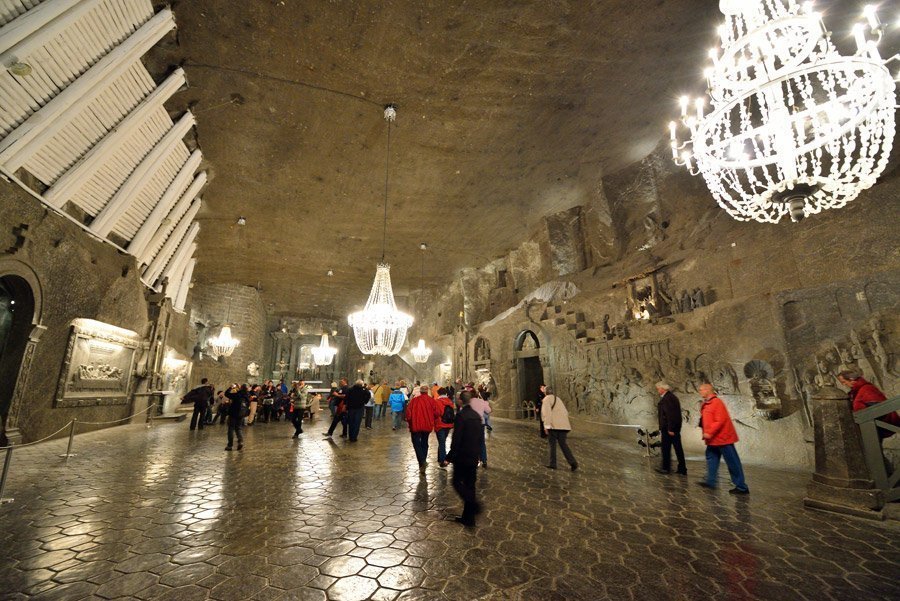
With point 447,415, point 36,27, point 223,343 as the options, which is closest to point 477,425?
point 447,415

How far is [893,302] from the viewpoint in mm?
4500

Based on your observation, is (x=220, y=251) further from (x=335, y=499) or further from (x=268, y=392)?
(x=335, y=499)

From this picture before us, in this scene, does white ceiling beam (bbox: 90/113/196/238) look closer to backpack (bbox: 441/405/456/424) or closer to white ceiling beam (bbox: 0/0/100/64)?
white ceiling beam (bbox: 0/0/100/64)

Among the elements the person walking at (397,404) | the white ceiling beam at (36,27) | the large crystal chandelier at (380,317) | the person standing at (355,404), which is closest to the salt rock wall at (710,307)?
the person walking at (397,404)

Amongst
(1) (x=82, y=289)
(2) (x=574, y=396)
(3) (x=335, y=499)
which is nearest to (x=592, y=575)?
(3) (x=335, y=499)

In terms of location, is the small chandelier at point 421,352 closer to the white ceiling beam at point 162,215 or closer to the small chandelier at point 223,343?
the small chandelier at point 223,343

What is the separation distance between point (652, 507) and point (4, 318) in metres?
9.83

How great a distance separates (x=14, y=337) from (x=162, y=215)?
10.6 feet

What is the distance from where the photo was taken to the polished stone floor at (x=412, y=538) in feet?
7.05

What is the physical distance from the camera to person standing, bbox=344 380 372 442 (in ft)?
23.6

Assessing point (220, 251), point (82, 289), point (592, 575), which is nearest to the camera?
point (592, 575)

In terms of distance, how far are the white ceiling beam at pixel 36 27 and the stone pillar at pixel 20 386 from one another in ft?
13.6

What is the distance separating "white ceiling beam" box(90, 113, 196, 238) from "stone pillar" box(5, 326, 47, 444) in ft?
6.23

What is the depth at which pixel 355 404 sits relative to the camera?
7203 millimetres
